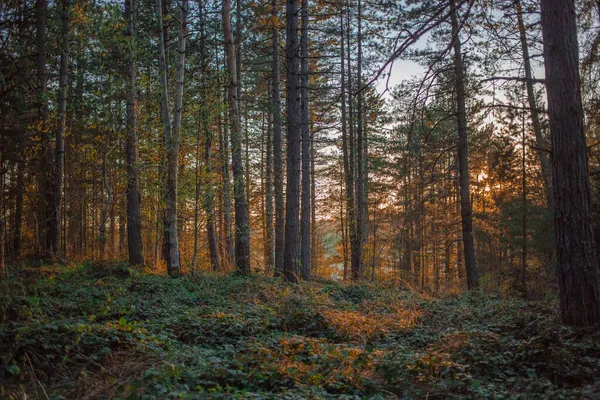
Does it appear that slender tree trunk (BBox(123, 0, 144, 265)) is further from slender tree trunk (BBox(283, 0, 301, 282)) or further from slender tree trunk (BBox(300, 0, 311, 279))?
slender tree trunk (BBox(300, 0, 311, 279))

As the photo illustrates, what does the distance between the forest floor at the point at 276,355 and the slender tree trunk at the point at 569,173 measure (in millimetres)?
532

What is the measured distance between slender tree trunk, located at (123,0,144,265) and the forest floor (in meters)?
6.33

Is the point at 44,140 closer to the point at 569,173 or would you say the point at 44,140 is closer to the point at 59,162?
the point at 59,162

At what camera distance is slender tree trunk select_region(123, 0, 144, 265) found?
1273cm

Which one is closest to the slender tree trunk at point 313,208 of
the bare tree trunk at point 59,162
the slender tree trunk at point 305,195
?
the slender tree trunk at point 305,195

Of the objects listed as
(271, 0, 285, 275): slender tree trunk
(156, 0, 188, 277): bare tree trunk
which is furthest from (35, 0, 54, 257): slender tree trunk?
(271, 0, 285, 275): slender tree trunk

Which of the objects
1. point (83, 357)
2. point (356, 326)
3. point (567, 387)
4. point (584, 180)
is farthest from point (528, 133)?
point (83, 357)

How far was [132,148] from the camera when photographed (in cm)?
1350

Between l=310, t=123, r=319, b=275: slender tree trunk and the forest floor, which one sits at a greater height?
l=310, t=123, r=319, b=275: slender tree trunk

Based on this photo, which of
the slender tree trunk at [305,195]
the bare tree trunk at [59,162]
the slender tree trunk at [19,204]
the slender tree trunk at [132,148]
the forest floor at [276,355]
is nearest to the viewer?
the forest floor at [276,355]

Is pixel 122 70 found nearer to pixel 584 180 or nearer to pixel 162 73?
pixel 162 73

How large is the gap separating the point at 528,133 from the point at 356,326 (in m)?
13.2

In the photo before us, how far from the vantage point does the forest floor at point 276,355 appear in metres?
3.79

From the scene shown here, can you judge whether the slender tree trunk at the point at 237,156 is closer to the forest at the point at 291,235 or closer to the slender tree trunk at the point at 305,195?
the forest at the point at 291,235
